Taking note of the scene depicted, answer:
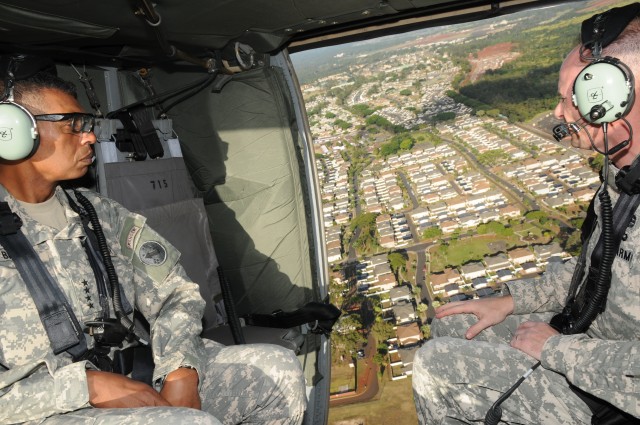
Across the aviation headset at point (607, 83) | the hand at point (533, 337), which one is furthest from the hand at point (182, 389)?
the aviation headset at point (607, 83)

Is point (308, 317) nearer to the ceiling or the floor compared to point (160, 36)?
nearer to the floor

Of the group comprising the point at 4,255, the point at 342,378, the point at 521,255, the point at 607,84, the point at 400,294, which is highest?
the point at 607,84

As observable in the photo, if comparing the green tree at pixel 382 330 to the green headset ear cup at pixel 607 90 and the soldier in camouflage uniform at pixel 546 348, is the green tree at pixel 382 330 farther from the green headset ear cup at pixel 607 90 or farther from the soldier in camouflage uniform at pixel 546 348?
the green headset ear cup at pixel 607 90

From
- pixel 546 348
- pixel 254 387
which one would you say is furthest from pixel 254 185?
pixel 546 348

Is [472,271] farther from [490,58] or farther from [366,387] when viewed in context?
[490,58]

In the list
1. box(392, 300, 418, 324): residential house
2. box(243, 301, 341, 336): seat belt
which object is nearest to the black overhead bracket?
box(243, 301, 341, 336): seat belt

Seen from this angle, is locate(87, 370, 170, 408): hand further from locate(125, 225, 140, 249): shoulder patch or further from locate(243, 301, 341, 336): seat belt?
locate(243, 301, 341, 336): seat belt

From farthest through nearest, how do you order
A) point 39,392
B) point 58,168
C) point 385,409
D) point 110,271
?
1. point 385,409
2. point 110,271
3. point 58,168
4. point 39,392
